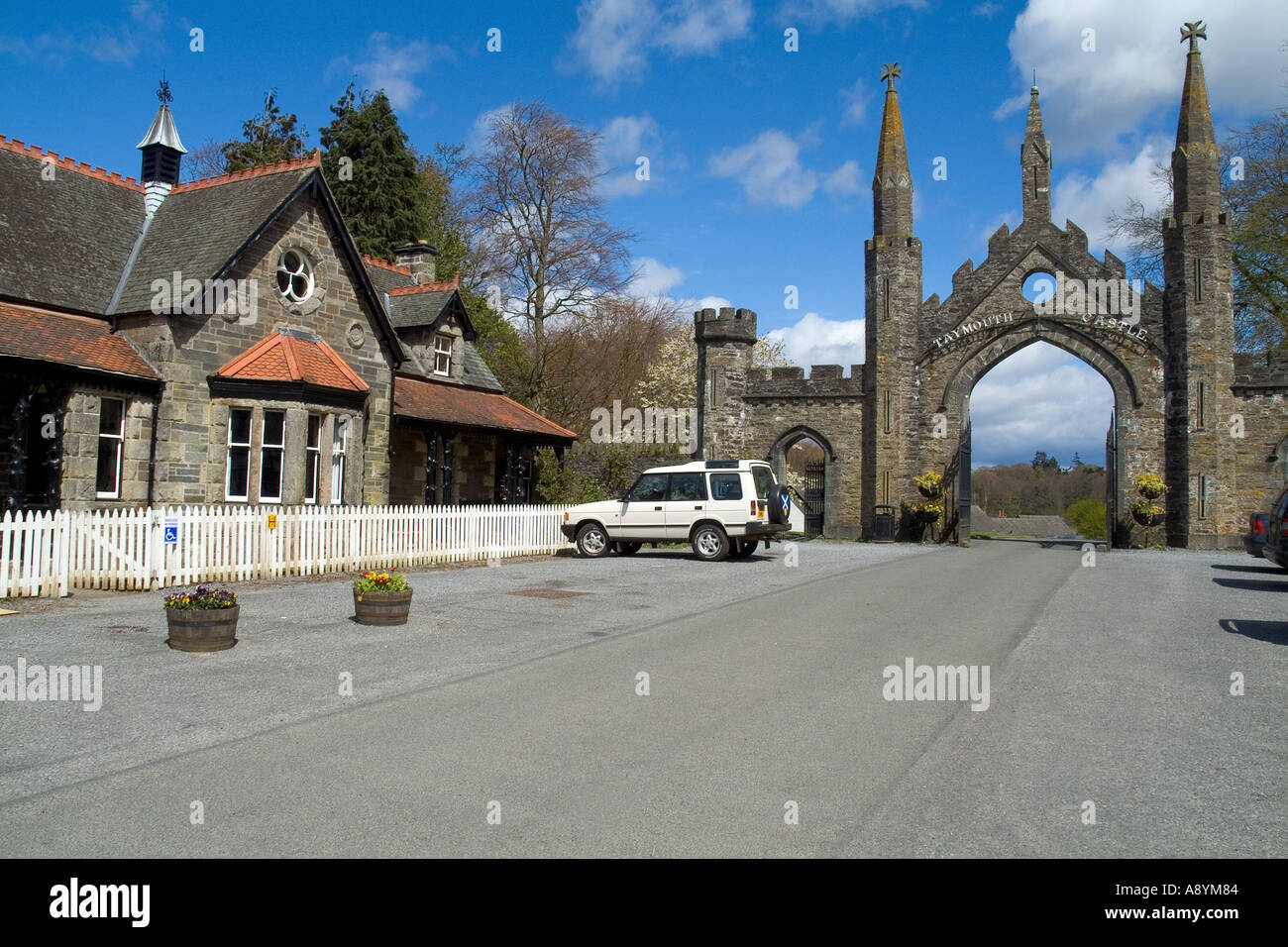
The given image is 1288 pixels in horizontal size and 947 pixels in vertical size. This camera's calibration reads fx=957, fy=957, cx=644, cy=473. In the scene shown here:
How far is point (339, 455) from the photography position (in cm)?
1980

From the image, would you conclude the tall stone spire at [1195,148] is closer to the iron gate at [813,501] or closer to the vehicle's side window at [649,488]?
the iron gate at [813,501]

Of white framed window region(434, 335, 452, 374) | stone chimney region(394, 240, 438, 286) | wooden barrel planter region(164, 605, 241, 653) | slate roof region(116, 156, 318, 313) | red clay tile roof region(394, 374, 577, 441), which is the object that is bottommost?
wooden barrel planter region(164, 605, 241, 653)

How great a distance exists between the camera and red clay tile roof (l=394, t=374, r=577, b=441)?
2309cm

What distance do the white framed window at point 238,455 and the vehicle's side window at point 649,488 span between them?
790 cm

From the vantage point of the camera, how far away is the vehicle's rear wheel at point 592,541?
21.8 metres

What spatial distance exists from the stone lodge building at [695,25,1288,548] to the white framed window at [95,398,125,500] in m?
20.8

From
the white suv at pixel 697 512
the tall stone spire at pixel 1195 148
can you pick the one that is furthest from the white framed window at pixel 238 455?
the tall stone spire at pixel 1195 148

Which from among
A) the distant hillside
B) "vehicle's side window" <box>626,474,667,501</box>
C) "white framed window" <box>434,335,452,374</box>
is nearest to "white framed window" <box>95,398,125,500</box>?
"vehicle's side window" <box>626,474,667,501</box>

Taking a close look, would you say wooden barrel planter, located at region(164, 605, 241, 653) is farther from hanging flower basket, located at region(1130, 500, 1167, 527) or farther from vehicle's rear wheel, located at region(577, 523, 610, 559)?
hanging flower basket, located at region(1130, 500, 1167, 527)

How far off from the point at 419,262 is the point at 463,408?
7.23 meters

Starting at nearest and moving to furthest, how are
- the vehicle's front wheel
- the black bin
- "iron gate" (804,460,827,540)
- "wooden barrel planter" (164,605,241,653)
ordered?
"wooden barrel planter" (164,605,241,653) → the vehicle's front wheel → the black bin → "iron gate" (804,460,827,540)

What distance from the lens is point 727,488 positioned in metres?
20.5
